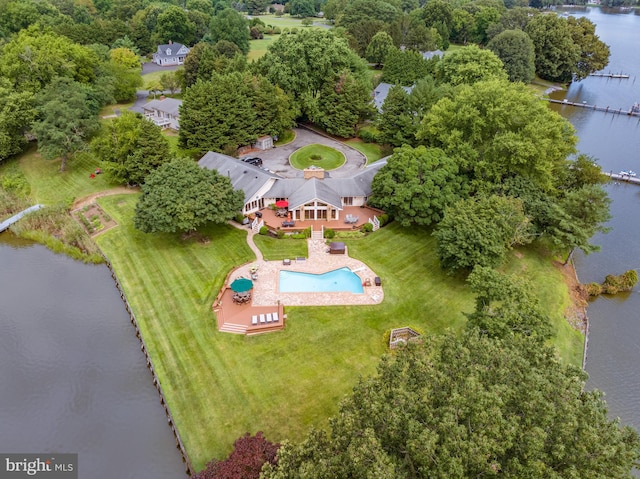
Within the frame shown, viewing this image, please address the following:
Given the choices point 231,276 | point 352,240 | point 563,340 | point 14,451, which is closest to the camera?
point 14,451

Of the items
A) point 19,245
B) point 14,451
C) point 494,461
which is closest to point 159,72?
point 19,245

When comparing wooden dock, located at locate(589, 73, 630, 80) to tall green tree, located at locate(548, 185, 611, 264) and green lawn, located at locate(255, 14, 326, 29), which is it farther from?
green lawn, located at locate(255, 14, 326, 29)

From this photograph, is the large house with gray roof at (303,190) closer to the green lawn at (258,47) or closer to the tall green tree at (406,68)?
the tall green tree at (406,68)

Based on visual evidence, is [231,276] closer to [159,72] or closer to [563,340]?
[563,340]

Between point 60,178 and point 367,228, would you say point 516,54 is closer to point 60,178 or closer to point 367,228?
point 367,228

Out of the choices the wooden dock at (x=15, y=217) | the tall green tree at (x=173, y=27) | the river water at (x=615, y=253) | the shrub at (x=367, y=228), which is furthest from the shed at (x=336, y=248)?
the tall green tree at (x=173, y=27)

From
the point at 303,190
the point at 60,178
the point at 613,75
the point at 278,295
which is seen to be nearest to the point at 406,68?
the point at 303,190
